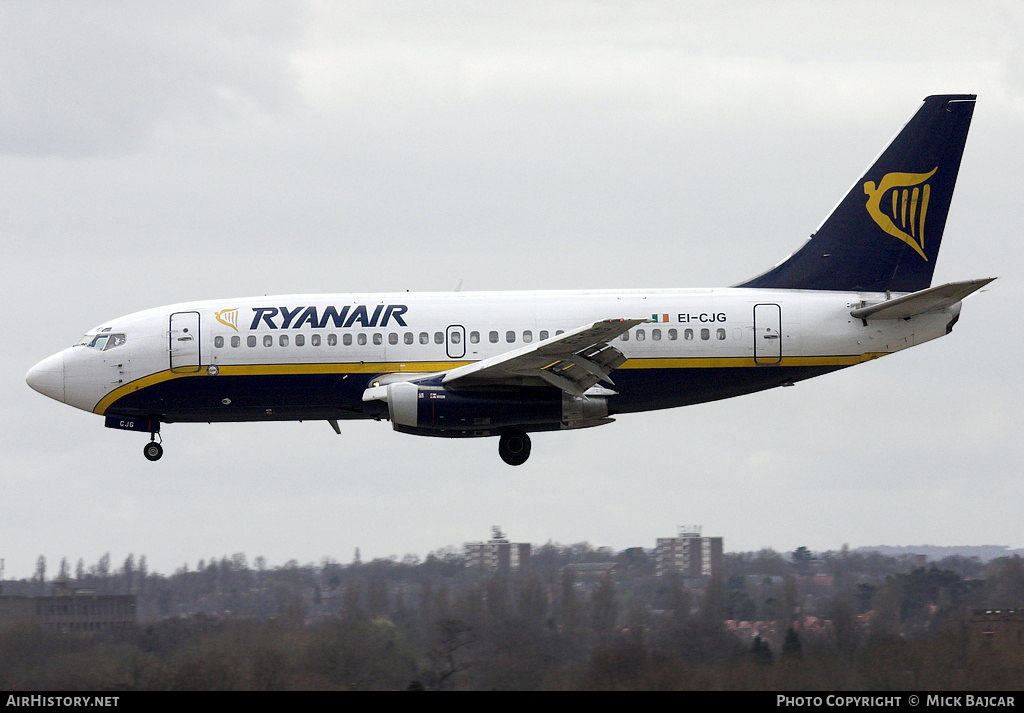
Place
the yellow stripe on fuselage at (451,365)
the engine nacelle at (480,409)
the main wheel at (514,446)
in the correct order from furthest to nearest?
the main wheel at (514,446) → the yellow stripe on fuselage at (451,365) → the engine nacelle at (480,409)

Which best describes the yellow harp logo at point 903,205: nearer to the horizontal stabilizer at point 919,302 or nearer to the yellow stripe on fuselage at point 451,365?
the horizontal stabilizer at point 919,302

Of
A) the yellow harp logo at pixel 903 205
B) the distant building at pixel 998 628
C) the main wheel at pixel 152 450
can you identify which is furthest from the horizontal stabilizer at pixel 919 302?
the main wheel at pixel 152 450

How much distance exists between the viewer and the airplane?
3575cm

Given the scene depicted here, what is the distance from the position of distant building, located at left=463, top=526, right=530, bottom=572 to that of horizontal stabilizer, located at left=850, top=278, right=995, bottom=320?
1110cm

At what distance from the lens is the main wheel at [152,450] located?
38.9m

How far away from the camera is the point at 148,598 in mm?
32312

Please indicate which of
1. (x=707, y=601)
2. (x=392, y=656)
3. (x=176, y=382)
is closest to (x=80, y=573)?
(x=176, y=382)

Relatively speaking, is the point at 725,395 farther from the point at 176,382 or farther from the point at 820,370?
the point at 176,382

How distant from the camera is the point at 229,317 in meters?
37.6

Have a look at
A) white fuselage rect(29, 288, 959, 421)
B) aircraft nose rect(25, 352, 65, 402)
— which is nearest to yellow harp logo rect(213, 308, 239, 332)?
white fuselage rect(29, 288, 959, 421)

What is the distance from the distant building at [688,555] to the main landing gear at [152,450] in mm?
14375

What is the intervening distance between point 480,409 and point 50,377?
40.5 feet

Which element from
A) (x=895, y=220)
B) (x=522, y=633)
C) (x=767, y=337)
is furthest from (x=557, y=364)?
(x=895, y=220)
